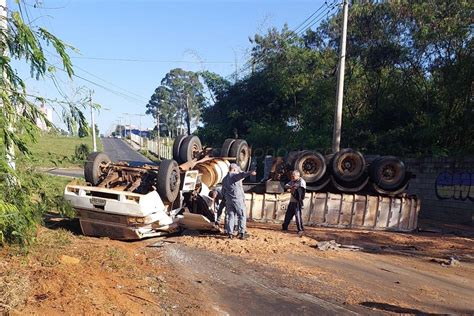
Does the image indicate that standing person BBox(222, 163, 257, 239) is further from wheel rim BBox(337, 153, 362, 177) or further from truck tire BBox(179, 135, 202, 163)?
wheel rim BBox(337, 153, 362, 177)

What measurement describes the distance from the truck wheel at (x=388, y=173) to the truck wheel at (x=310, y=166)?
4.29 ft

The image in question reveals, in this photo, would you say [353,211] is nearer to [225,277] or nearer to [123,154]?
[225,277]

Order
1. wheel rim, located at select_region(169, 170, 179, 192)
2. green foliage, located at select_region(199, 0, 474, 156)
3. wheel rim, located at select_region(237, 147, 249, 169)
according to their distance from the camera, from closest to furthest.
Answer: wheel rim, located at select_region(169, 170, 179, 192)
wheel rim, located at select_region(237, 147, 249, 169)
green foliage, located at select_region(199, 0, 474, 156)

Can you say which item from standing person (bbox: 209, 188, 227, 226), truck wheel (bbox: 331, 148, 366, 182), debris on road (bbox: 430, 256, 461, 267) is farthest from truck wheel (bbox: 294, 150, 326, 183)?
debris on road (bbox: 430, 256, 461, 267)

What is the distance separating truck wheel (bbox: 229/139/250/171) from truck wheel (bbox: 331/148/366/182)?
2.28 metres

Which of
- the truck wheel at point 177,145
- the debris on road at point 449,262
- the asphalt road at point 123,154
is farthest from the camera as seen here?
the asphalt road at point 123,154

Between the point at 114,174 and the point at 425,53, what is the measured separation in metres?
14.2

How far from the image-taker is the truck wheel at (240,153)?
10.8 metres

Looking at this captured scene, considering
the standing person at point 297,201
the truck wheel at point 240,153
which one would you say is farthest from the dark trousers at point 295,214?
the truck wheel at point 240,153

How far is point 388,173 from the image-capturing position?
1164 centimetres

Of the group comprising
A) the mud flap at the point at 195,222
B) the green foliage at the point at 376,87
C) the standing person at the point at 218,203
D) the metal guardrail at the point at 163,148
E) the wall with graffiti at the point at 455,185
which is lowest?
the mud flap at the point at 195,222

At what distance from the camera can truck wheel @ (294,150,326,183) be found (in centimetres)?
1157

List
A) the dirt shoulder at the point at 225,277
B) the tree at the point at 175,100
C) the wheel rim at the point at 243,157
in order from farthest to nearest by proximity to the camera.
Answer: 1. the tree at the point at 175,100
2. the wheel rim at the point at 243,157
3. the dirt shoulder at the point at 225,277

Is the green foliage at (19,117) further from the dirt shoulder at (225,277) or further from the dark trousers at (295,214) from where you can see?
the dark trousers at (295,214)
